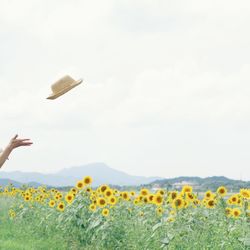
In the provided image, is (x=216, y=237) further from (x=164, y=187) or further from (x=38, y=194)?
(x=38, y=194)

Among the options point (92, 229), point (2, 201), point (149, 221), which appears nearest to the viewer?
point (149, 221)

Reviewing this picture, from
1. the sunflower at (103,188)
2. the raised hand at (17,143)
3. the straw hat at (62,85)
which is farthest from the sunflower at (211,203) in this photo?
the raised hand at (17,143)

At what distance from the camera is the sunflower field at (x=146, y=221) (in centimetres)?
738

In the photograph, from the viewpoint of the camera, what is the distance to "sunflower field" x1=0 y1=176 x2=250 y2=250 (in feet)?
24.2

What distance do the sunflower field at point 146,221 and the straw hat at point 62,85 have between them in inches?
82.3

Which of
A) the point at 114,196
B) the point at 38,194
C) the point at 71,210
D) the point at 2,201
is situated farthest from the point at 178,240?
the point at 2,201

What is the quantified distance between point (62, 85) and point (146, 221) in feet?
8.78

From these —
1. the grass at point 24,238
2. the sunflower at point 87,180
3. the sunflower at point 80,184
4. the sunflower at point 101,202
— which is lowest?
the grass at point 24,238

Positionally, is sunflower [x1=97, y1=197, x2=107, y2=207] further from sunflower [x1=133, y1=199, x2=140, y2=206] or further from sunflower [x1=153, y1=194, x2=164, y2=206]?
sunflower [x1=153, y1=194, x2=164, y2=206]

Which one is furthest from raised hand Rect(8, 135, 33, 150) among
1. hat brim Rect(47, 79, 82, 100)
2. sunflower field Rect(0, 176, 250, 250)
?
sunflower field Rect(0, 176, 250, 250)

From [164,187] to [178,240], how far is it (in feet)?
4.67

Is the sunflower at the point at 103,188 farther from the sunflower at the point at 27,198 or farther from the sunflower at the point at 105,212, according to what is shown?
the sunflower at the point at 27,198

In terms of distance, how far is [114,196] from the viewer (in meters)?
9.32

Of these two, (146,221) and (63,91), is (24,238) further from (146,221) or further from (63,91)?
(63,91)
